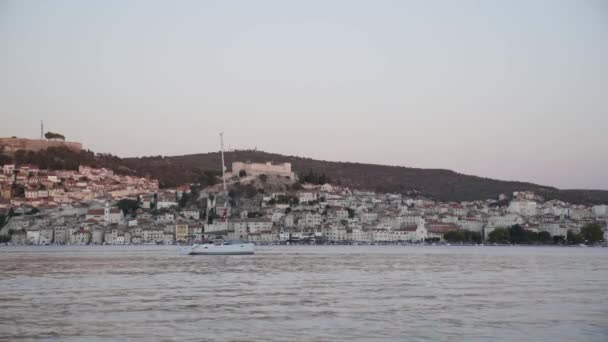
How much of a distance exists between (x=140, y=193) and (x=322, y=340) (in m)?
125

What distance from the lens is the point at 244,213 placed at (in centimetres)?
12081

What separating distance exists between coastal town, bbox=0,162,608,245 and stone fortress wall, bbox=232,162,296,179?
0.69 feet

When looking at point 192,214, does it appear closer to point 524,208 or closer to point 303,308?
point 524,208

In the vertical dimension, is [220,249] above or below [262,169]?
below

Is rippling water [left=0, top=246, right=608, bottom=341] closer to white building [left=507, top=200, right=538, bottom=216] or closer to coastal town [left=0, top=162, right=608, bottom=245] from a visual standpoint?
coastal town [left=0, top=162, right=608, bottom=245]

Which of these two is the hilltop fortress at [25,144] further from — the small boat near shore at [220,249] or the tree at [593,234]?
the small boat near shore at [220,249]

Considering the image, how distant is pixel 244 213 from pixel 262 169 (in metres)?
27.9

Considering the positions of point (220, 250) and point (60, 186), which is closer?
point (220, 250)

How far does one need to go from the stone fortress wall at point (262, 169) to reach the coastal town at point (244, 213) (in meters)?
0.21

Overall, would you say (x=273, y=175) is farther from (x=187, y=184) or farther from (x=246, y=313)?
(x=246, y=313)

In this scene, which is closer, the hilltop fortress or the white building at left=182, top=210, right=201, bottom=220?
the white building at left=182, top=210, right=201, bottom=220

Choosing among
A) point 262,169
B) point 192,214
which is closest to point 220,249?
point 192,214

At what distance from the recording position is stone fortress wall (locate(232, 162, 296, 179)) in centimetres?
14562

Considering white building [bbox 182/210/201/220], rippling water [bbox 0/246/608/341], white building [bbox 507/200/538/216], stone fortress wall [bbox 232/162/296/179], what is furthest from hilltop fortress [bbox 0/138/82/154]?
rippling water [bbox 0/246/608/341]
